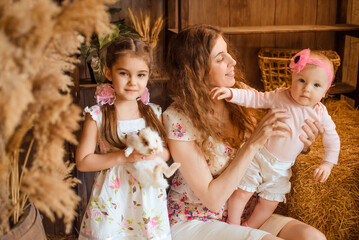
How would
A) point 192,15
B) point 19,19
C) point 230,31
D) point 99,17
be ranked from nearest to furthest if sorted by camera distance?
1. point 19,19
2. point 99,17
3. point 230,31
4. point 192,15

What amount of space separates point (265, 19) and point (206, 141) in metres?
1.50

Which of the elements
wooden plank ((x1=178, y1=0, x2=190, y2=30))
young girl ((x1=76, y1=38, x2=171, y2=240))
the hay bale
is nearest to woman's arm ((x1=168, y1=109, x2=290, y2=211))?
young girl ((x1=76, y1=38, x2=171, y2=240))

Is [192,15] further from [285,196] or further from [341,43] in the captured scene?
[285,196]

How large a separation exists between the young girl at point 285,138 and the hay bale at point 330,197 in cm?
10

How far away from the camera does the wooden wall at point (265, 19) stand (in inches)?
115

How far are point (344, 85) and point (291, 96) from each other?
4.19 ft

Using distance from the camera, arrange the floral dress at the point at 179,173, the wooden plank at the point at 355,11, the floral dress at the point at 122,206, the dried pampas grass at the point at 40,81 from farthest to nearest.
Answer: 1. the wooden plank at the point at 355,11
2. the floral dress at the point at 179,173
3. the floral dress at the point at 122,206
4. the dried pampas grass at the point at 40,81

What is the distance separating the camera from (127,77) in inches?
65.7

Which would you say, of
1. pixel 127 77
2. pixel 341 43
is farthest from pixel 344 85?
pixel 127 77

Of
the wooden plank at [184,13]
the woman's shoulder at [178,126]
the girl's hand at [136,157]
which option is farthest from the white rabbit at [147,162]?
the wooden plank at [184,13]

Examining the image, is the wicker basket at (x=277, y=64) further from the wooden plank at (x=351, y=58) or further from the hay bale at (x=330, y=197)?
the hay bale at (x=330, y=197)

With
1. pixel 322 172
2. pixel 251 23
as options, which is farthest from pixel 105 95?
pixel 251 23

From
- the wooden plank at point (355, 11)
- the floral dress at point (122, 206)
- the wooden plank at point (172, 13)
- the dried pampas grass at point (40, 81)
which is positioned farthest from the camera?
the wooden plank at point (355, 11)

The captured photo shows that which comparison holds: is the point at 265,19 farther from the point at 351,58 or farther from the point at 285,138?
the point at 285,138
